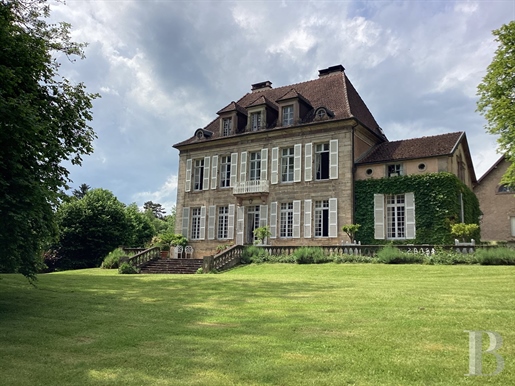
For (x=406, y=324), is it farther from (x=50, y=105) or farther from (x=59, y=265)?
(x=59, y=265)

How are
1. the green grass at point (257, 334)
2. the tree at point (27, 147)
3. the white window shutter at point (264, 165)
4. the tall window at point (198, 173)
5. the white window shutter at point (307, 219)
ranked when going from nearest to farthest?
the green grass at point (257, 334)
the tree at point (27, 147)
the white window shutter at point (307, 219)
the white window shutter at point (264, 165)
the tall window at point (198, 173)

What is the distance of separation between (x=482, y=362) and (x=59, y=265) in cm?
2892

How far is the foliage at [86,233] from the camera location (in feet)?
95.2

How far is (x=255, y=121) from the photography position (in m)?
27.9

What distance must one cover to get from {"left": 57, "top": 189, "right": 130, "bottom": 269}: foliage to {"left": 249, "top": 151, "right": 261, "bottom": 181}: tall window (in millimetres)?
10200

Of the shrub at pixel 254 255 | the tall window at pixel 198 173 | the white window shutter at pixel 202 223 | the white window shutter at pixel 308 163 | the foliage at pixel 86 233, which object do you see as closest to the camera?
the shrub at pixel 254 255

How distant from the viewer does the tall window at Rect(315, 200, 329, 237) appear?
2434 centimetres

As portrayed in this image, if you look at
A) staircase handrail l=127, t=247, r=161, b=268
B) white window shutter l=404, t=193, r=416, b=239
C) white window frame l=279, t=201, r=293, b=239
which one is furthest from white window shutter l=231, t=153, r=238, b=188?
white window shutter l=404, t=193, r=416, b=239

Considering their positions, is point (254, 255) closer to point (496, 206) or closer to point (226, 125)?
point (226, 125)

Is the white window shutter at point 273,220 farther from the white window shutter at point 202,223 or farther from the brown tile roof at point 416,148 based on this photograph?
the brown tile roof at point 416,148

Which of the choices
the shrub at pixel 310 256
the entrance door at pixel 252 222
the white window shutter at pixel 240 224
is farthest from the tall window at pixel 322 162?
the shrub at pixel 310 256

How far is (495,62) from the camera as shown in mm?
20984

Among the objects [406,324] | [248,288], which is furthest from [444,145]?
[406,324]

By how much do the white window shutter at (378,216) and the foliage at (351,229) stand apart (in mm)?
980
